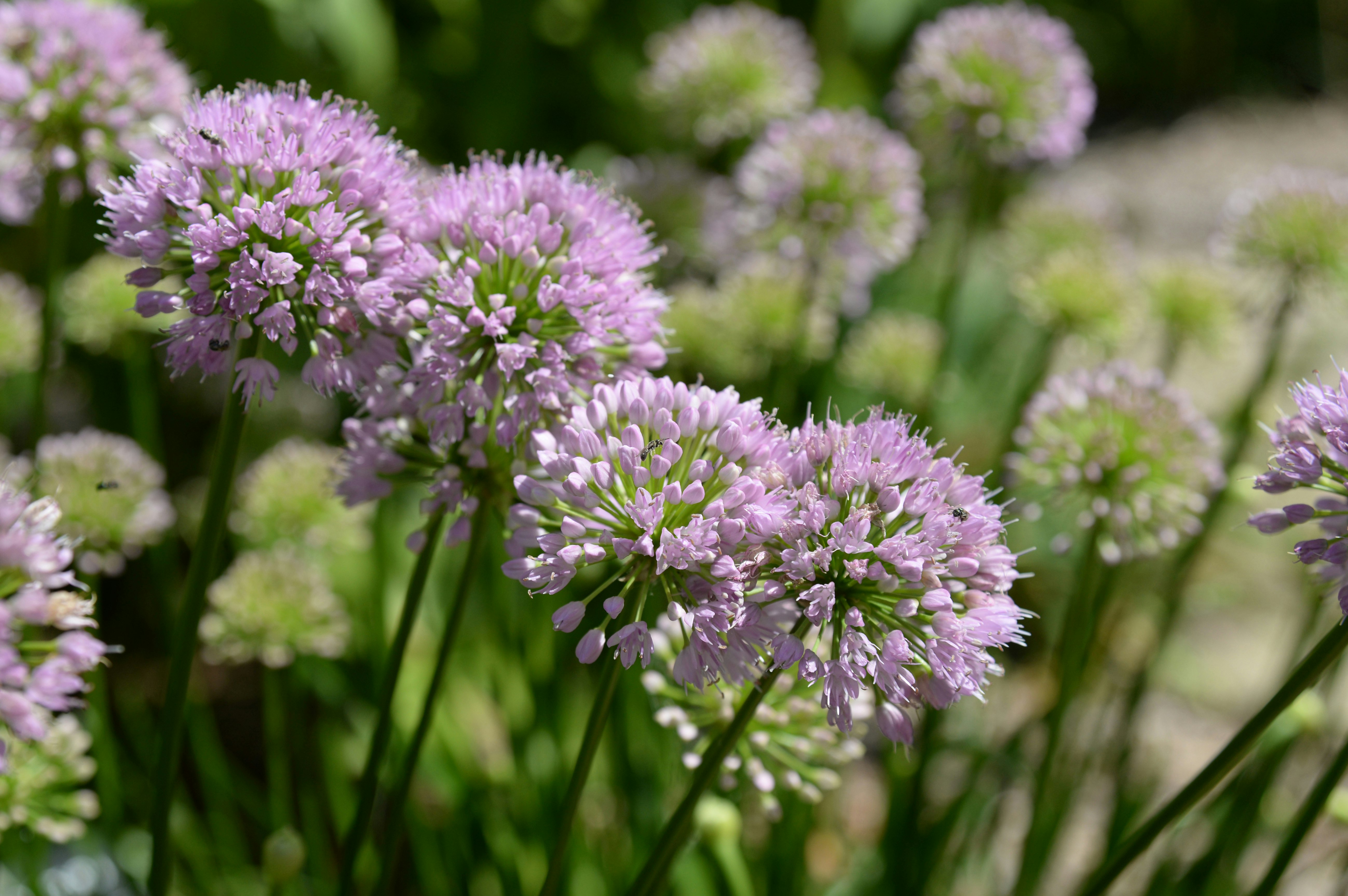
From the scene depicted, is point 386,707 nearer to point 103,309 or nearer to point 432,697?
point 432,697

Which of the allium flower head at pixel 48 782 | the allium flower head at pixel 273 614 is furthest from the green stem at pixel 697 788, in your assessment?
the allium flower head at pixel 273 614

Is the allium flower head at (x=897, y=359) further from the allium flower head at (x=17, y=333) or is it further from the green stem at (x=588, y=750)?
the allium flower head at (x=17, y=333)

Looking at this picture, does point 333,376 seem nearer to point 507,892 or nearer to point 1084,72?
point 507,892

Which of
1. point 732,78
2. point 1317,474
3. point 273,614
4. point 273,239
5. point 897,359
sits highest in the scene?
point 732,78

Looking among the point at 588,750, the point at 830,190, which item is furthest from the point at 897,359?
the point at 588,750

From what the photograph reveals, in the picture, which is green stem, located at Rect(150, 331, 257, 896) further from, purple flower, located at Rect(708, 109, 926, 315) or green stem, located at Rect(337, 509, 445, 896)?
purple flower, located at Rect(708, 109, 926, 315)

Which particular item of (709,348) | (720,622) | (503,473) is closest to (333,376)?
(503,473)

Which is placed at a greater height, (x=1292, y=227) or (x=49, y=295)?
(x=1292, y=227)
